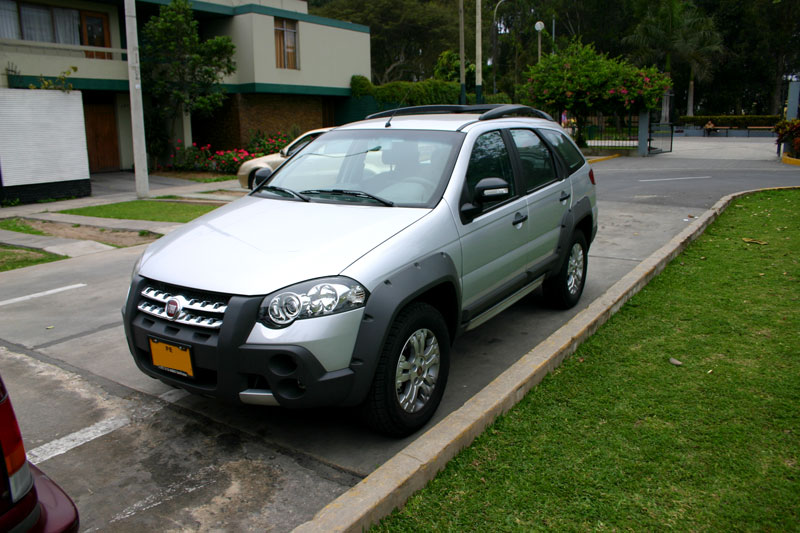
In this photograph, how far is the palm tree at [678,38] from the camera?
46781 millimetres

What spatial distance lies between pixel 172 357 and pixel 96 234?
8.72 m

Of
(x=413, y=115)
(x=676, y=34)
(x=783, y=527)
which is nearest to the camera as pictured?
(x=783, y=527)

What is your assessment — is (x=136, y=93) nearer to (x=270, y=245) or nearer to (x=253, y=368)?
(x=270, y=245)

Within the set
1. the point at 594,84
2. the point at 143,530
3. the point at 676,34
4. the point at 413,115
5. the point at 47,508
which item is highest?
the point at 676,34

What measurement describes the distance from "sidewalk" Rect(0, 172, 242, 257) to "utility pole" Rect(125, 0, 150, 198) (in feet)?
1.89

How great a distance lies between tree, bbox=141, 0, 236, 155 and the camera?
2106 centimetres

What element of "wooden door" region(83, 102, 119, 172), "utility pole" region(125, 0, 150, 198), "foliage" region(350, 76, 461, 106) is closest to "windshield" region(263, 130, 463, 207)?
"utility pole" region(125, 0, 150, 198)

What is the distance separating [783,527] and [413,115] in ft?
13.1

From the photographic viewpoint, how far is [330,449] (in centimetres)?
379

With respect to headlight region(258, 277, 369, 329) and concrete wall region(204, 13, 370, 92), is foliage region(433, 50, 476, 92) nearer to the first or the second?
concrete wall region(204, 13, 370, 92)

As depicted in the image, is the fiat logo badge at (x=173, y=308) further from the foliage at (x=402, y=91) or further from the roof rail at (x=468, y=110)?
the foliage at (x=402, y=91)

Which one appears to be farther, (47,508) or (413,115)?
(413,115)

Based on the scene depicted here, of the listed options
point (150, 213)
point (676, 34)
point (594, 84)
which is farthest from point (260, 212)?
point (676, 34)

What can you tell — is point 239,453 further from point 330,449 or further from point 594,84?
point 594,84
